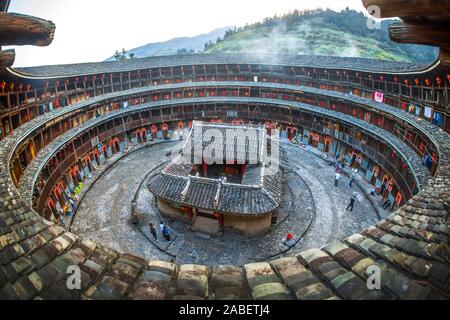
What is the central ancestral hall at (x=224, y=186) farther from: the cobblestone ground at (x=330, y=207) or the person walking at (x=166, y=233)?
the cobblestone ground at (x=330, y=207)

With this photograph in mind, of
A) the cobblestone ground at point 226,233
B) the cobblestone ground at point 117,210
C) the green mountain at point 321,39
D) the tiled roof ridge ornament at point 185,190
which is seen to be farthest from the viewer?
the green mountain at point 321,39

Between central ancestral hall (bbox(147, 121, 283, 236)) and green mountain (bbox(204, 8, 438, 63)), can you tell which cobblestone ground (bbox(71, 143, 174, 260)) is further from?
green mountain (bbox(204, 8, 438, 63))

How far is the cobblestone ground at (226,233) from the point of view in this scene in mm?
21388

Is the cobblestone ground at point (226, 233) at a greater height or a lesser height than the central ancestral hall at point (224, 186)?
lesser

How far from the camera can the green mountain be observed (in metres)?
99.7

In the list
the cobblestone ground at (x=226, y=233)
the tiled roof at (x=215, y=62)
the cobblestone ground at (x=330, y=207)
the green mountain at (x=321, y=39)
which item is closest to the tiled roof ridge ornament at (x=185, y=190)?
the cobblestone ground at (x=226, y=233)

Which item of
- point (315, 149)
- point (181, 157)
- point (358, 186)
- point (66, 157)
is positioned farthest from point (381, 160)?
point (66, 157)

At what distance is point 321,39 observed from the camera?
107438 millimetres

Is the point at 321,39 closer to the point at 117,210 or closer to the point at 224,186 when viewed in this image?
the point at 224,186

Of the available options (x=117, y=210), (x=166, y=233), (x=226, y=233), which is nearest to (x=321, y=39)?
(x=226, y=233)

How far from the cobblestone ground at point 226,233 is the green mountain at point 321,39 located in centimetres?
7939

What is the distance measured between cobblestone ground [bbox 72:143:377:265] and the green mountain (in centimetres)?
7939
